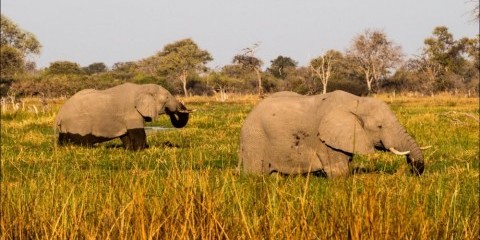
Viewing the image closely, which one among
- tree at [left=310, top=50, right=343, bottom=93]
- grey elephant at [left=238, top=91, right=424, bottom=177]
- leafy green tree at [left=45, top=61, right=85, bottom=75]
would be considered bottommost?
grey elephant at [left=238, top=91, right=424, bottom=177]

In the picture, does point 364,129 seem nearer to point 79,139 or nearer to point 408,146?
point 408,146

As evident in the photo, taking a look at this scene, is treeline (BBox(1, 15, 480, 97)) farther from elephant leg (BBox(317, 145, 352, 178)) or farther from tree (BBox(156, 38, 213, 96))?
elephant leg (BBox(317, 145, 352, 178))

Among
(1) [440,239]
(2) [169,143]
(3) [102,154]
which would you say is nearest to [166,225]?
(1) [440,239]

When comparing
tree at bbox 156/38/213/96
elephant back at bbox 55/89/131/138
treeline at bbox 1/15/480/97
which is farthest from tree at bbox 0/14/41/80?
elephant back at bbox 55/89/131/138

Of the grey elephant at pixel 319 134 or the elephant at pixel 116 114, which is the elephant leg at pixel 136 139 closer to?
the elephant at pixel 116 114

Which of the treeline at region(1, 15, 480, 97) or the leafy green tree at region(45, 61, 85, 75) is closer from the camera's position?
the treeline at region(1, 15, 480, 97)

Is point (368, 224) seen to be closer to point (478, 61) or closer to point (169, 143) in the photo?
point (169, 143)

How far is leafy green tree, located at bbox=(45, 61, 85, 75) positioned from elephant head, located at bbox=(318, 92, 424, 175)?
218 feet

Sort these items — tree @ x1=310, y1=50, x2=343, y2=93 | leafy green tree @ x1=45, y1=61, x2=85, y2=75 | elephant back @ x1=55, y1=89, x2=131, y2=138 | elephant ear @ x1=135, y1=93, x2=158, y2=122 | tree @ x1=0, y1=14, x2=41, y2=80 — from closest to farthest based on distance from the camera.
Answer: tree @ x1=310, y1=50, x2=343, y2=93 → elephant ear @ x1=135, y1=93, x2=158, y2=122 → elephant back @ x1=55, y1=89, x2=131, y2=138 → tree @ x1=0, y1=14, x2=41, y2=80 → leafy green tree @ x1=45, y1=61, x2=85, y2=75

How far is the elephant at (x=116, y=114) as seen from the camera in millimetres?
13781

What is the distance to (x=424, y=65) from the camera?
69250mm

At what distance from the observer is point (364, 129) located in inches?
319

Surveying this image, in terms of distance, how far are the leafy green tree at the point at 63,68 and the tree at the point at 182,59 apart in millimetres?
9905

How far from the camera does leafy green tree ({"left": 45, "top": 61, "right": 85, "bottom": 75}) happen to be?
72.2 m
